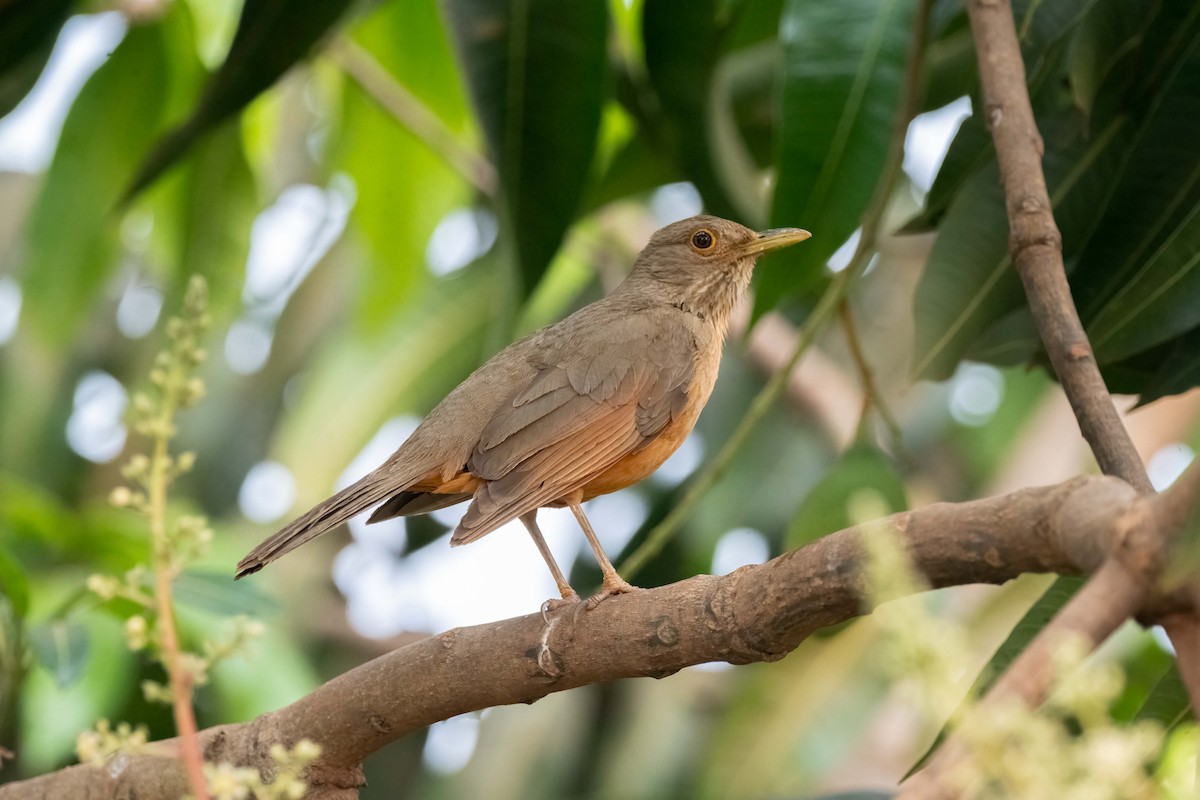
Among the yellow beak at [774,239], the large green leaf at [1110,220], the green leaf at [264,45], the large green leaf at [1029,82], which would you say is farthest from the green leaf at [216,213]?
the large green leaf at [1110,220]

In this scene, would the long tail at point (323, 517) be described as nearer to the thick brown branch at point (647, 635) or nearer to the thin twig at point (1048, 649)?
the thick brown branch at point (647, 635)

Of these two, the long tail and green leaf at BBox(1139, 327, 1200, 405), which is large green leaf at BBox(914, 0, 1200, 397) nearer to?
green leaf at BBox(1139, 327, 1200, 405)

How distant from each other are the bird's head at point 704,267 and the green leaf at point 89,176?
2684 mm

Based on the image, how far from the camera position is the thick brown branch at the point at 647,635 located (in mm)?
1975

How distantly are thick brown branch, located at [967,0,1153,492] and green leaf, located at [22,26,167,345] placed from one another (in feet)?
13.9

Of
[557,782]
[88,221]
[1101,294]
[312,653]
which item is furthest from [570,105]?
[312,653]

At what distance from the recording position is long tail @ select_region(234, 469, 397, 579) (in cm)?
350

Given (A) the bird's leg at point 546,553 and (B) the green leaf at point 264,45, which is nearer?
(A) the bird's leg at point 546,553

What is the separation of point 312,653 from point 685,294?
5.17 m

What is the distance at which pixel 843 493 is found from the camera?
13.3 ft

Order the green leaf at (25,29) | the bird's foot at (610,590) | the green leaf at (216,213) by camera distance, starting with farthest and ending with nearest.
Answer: the green leaf at (216,213) < the green leaf at (25,29) < the bird's foot at (610,590)

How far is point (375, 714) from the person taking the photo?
325cm

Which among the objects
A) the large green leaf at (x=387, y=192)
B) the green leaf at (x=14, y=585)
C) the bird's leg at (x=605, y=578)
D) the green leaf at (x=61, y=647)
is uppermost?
the large green leaf at (x=387, y=192)

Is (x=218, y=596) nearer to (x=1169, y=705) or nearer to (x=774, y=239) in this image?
(x=774, y=239)
